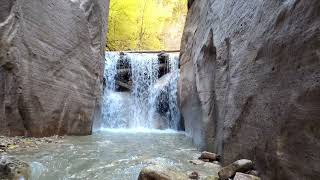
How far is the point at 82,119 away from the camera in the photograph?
7160mm

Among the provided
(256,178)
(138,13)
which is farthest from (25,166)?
(138,13)

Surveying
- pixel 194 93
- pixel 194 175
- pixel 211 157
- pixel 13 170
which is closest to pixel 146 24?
pixel 194 93

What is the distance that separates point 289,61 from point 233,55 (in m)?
1.37

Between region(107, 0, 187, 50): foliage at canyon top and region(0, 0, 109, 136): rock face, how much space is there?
32.2 ft

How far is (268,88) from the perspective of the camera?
2623 millimetres

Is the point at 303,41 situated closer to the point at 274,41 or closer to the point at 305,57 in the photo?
the point at 305,57

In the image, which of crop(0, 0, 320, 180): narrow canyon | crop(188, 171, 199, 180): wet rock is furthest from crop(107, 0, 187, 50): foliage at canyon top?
crop(188, 171, 199, 180): wet rock

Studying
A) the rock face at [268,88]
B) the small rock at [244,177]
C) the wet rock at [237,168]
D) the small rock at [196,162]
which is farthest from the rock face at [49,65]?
the small rock at [244,177]

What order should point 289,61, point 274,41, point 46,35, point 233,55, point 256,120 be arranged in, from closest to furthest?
point 289,61, point 274,41, point 256,120, point 233,55, point 46,35

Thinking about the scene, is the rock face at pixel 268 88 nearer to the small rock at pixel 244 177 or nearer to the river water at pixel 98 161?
the small rock at pixel 244 177

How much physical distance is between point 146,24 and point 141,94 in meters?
8.14

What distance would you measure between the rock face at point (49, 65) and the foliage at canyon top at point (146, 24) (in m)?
9.81

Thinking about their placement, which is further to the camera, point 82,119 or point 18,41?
point 82,119

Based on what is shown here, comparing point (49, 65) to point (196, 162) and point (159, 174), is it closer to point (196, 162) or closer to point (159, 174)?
point (196, 162)
